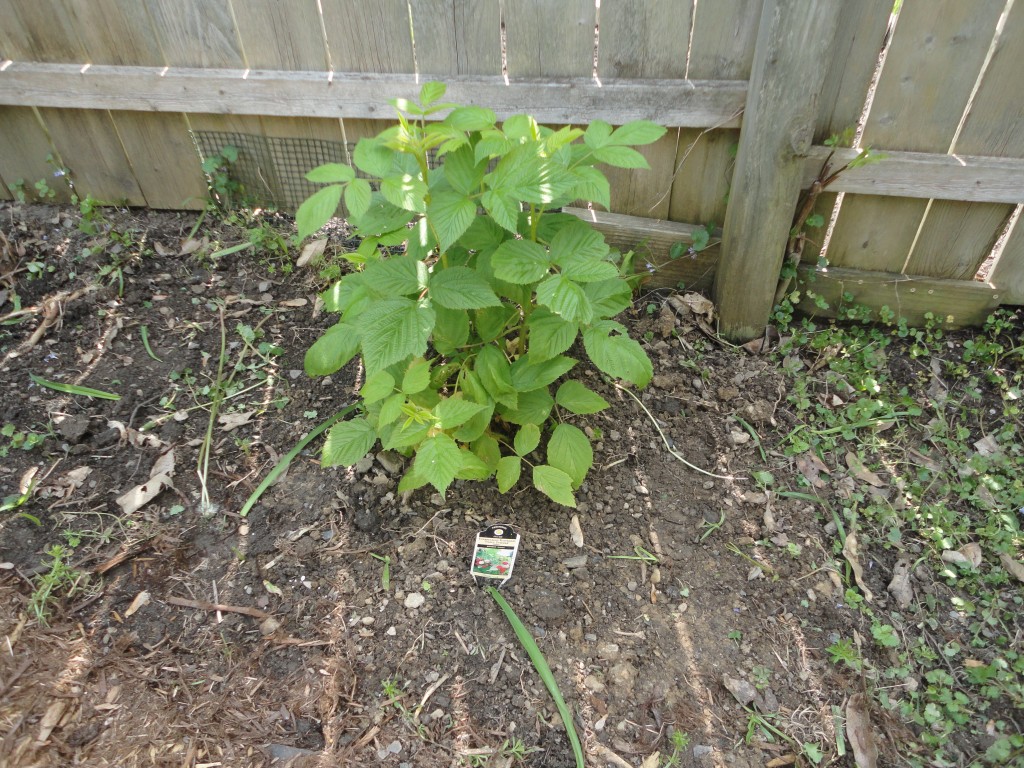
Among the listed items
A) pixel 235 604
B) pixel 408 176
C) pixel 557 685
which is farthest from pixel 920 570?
pixel 235 604

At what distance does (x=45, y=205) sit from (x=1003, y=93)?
3.93 meters

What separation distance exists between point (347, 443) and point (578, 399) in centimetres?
71

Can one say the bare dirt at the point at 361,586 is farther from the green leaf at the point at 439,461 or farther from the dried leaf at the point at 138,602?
the green leaf at the point at 439,461

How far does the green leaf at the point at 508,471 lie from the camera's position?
6.60 ft

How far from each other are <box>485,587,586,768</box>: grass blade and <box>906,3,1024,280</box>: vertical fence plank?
205 cm

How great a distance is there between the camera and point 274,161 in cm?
295

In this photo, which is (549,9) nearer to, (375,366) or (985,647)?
(375,366)

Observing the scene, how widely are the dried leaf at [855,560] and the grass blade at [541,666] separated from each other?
3.18ft

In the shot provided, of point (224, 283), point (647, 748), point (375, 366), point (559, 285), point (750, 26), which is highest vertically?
point (750, 26)

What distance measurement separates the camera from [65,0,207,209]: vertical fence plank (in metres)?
2.66

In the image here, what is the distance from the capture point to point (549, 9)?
7.77 feet

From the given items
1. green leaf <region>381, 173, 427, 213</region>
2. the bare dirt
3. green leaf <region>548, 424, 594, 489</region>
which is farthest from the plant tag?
green leaf <region>381, 173, 427, 213</region>

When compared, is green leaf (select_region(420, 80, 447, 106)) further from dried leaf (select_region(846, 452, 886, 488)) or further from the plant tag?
dried leaf (select_region(846, 452, 886, 488))

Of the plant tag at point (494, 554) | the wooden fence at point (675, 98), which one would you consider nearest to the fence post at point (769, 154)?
the wooden fence at point (675, 98)
